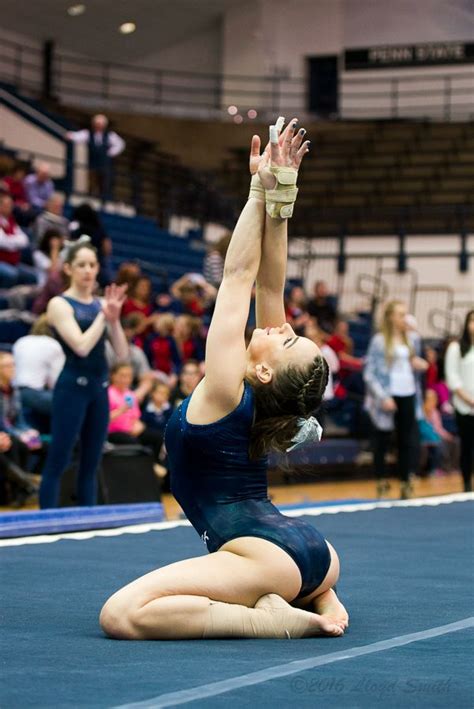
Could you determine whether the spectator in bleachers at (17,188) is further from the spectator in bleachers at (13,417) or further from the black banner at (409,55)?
the black banner at (409,55)

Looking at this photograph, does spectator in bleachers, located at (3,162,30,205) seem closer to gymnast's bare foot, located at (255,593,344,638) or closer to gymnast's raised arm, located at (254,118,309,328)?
gymnast's raised arm, located at (254,118,309,328)

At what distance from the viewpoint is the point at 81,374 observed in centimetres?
619

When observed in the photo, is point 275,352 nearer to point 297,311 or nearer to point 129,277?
point 129,277

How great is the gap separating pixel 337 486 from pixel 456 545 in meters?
5.58

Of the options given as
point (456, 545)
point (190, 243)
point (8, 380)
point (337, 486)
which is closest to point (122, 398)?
point (8, 380)

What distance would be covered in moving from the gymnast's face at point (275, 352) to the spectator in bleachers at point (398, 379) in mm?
6011

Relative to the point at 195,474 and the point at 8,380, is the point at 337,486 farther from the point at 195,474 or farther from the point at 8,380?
the point at 195,474

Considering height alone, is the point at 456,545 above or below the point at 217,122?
below

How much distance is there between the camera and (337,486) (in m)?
11.1

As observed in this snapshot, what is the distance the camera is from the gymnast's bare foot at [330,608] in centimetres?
325

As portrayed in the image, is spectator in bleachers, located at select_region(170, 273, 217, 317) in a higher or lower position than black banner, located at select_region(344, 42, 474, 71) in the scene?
lower

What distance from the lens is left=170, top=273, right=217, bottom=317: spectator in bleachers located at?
1255cm

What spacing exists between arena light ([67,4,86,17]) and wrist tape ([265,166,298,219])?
1812 centimetres

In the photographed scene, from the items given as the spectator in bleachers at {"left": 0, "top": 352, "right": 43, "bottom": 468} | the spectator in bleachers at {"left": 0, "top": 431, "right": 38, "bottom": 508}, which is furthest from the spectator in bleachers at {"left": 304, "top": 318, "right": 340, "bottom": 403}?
the spectator in bleachers at {"left": 0, "top": 431, "right": 38, "bottom": 508}
